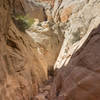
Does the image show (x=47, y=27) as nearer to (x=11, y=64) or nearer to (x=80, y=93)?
(x=11, y=64)

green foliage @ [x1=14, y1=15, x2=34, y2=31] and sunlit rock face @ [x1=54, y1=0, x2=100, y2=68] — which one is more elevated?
green foliage @ [x1=14, y1=15, x2=34, y2=31]

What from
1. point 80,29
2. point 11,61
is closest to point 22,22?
point 11,61

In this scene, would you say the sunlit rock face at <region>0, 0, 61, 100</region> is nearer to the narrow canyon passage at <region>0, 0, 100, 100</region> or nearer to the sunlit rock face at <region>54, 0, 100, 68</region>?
the narrow canyon passage at <region>0, 0, 100, 100</region>

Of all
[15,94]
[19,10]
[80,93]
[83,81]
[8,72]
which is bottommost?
[15,94]

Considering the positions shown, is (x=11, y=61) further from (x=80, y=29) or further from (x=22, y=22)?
(x=80, y=29)

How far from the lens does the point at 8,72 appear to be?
17.2ft

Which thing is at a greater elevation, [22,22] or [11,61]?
[22,22]

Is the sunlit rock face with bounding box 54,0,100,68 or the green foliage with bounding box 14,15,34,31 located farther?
the green foliage with bounding box 14,15,34,31

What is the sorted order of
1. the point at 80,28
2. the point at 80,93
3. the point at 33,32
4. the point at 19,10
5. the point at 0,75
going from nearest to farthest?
the point at 80,93, the point at 0,75, the point at 19,10, the point at 80,28, the point at 33,32

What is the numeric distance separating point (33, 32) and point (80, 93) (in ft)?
40.6

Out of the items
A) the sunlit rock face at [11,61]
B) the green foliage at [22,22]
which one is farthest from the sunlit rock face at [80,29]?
the green foliage at [22,22]

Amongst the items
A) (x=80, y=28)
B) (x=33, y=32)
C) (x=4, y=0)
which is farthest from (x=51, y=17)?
(x=4, y=0)

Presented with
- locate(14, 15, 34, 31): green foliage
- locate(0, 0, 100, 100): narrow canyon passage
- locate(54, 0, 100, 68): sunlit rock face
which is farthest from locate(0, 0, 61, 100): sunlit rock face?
locate(54, 0, 100, 68): sunlit rock face

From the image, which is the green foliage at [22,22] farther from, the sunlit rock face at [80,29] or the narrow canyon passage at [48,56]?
the sunlit rock face at [80,29]
